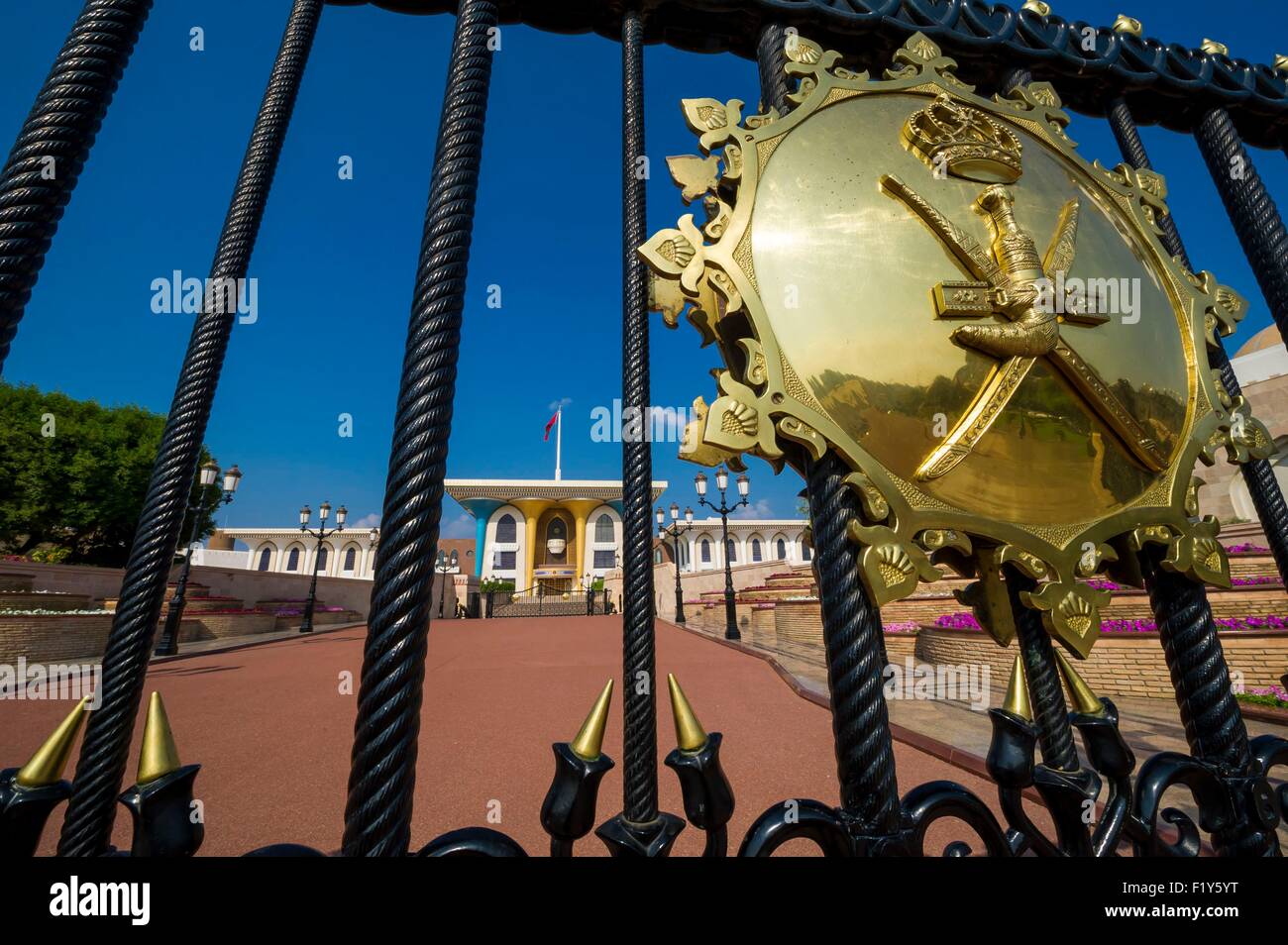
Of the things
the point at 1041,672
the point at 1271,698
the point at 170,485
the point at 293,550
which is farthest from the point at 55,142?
the point at 293,550

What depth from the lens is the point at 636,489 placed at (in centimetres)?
156

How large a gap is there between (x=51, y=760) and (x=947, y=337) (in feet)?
6.54

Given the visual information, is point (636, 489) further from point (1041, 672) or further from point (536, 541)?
point (536, 541)

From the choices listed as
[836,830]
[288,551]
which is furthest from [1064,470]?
[288,551]

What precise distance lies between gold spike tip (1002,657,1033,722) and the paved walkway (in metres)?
2.27

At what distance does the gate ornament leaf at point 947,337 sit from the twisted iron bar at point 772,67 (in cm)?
6

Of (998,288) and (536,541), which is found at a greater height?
(536,541)

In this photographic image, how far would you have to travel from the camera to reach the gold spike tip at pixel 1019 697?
109 centimetres

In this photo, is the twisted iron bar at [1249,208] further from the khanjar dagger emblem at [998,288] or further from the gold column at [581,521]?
the gold column at [581,521]

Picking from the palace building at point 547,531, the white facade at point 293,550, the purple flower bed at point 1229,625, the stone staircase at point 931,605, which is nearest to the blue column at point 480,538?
the palace building at point 547,531

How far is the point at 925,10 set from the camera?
187cm

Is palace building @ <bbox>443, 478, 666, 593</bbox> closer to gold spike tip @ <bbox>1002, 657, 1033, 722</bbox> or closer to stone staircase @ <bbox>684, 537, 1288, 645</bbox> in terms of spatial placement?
stone staircase @ <bbox>684, 537, 1288, 645</bbox>
